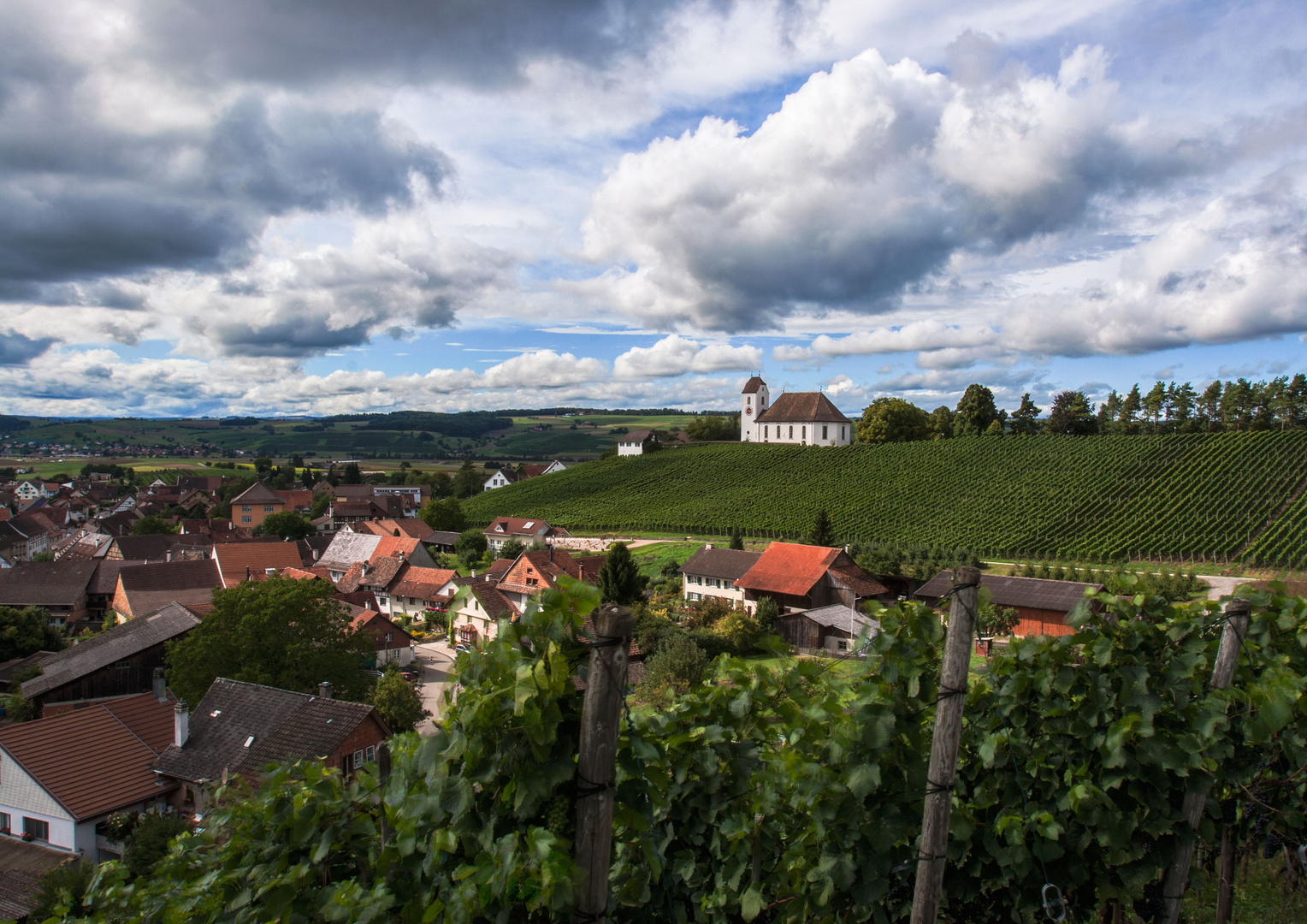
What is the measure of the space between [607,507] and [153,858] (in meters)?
67.1

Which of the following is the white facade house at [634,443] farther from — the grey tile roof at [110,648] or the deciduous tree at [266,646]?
the deciduous tree at [266,646]

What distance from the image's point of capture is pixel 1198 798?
382 cm

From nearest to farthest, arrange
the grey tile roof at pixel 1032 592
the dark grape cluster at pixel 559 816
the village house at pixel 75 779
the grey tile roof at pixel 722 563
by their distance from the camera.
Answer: the dark grape cluster at pixel 559 816 → the village house at pixel 75 779 → the grey tile roof at pixel 1032 592 → the grey tile roof at pixel 722 563

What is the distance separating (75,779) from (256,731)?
4254 mm

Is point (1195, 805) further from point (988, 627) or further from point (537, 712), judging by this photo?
point (988, 627)

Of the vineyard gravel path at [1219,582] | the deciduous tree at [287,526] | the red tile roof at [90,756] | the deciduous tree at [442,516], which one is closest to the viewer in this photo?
the red tile roof at [90,756]

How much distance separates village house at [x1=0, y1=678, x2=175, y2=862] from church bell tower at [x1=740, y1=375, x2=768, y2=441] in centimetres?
9992

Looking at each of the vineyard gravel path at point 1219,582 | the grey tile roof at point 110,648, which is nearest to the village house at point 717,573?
the vineyard gravel path at point 1219,582

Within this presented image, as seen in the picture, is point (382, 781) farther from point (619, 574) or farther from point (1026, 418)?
point (1026, 418)

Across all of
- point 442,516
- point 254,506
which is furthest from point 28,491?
point 442,516

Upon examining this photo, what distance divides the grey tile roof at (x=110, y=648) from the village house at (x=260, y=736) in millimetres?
9120

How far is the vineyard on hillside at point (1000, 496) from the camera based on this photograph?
49906 millimetres

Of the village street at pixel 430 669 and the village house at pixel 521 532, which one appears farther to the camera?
the village house at pixel 521 532

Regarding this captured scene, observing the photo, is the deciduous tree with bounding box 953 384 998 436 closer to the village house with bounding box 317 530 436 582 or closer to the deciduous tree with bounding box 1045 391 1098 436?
the deciduous tree with bounding box 1045 391 1098 436
